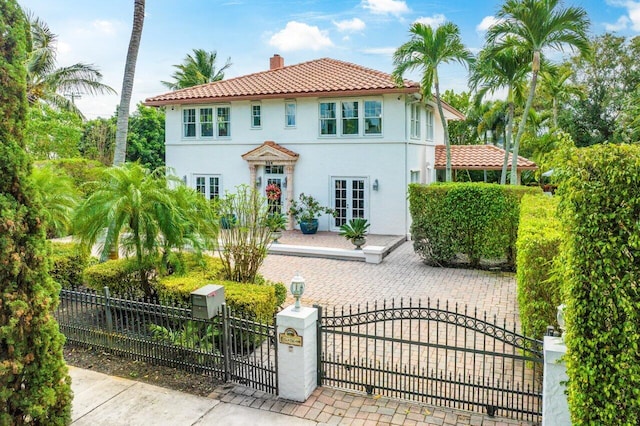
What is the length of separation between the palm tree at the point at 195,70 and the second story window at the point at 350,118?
22547 millimetres

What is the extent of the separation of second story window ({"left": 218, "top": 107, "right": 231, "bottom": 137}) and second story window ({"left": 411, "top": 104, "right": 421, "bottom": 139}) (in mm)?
8313

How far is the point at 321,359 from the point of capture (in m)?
6.66

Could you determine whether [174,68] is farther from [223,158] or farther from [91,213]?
[91,213]

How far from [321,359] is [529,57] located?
53.0 feet

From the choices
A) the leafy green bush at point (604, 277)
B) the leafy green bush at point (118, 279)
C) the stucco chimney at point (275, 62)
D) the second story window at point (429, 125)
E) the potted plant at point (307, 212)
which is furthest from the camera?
the stucco chimney at point (275, 62)

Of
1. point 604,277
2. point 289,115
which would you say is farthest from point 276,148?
point 604,277

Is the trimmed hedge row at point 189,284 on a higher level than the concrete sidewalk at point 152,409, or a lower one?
higher

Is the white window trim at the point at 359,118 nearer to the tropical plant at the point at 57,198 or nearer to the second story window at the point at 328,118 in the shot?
the second story window at the point at 328,118

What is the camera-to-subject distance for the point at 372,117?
19.8 m

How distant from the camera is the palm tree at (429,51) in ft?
58.8

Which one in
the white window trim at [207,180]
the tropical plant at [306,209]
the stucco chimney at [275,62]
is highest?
the stucco chimney at [275,62]

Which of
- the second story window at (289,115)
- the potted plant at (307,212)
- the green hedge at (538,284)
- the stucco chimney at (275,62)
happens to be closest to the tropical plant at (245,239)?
the green hedge at (538,284)

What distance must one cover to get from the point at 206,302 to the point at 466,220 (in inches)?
366

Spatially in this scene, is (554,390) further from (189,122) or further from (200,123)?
(189,122)
